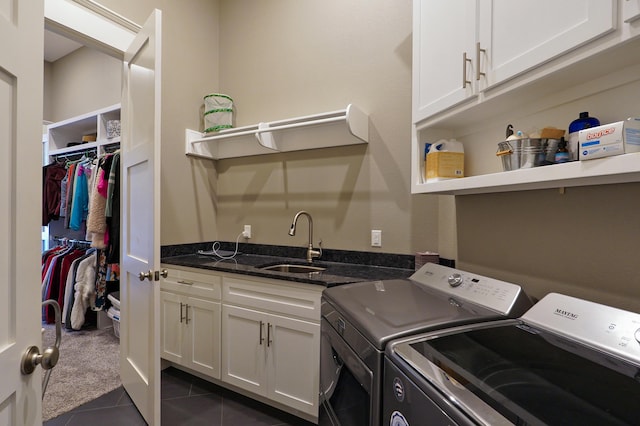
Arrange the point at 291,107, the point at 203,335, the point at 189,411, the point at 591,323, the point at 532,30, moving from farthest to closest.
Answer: the point at 291,107 → the point at 203,335 → the point at 189,411 → the point at 532,30 → the point at 591,323

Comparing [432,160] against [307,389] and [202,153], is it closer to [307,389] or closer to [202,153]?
[307,389]

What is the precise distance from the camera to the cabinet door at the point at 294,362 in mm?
1737

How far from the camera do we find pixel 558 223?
1.25m

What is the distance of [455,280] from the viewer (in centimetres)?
138

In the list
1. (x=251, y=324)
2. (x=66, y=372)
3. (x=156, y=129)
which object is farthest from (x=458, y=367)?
(x=66, y=372)

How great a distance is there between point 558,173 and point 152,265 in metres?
1.75

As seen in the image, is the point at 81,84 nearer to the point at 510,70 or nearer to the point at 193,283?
the point at 193,283

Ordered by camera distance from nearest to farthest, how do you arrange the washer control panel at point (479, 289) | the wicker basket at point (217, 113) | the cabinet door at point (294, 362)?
the washer control panel at point (479, 289)
the cabinet door at point (294, 362)
the wicker basket at point (217, 113)

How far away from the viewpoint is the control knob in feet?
4.46

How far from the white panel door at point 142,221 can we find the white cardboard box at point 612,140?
5.65ft

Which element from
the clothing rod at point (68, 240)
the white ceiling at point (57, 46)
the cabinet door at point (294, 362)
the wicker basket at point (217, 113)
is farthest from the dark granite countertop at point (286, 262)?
the white ceiling at point (57, 46)

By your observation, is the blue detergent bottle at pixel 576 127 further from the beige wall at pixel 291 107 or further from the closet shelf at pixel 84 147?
the closet shelf at pixel 84 147

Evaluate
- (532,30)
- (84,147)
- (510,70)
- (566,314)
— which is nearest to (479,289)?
(566,314)

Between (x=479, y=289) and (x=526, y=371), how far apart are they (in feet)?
1.84
